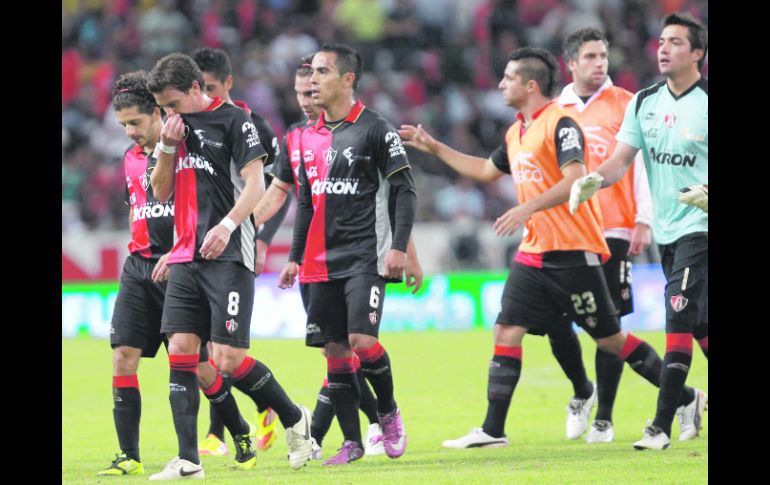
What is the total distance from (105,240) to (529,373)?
8386 mm

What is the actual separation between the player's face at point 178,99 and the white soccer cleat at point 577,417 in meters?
3.62

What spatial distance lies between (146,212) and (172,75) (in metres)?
1.11

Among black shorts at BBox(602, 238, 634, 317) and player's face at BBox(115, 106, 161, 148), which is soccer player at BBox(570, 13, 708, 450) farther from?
player's face at BBox(115, 106, 161, 148)

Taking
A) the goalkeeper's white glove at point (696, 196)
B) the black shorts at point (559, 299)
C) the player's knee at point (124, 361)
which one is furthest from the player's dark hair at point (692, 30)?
the player's knee at point (124, 361)

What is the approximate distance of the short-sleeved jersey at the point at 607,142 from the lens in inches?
370

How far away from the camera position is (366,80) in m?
23.8

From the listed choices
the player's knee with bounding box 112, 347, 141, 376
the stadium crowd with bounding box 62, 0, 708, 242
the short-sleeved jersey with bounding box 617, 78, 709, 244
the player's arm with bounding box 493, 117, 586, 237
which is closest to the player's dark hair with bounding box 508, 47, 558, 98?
the player's arm with bounding box 493, 117, 586, 237

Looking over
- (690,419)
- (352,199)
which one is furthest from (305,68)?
(690,419)

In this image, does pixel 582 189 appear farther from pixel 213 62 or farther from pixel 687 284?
pixel 213 62

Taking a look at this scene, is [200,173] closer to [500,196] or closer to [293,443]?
[293,443]

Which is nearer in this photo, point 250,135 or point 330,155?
point 250,135

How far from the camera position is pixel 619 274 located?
9289 millimetres
